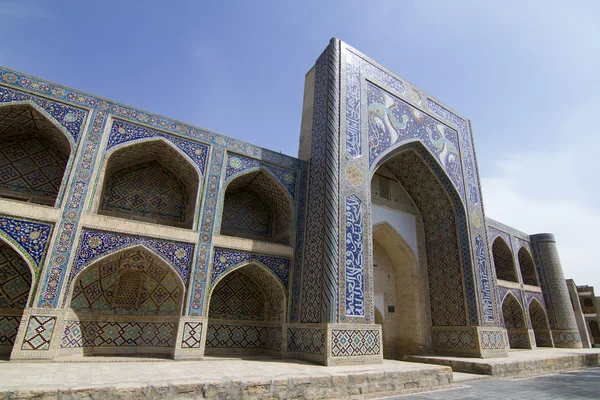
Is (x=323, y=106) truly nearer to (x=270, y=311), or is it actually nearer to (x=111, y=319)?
(x=270, y=311)

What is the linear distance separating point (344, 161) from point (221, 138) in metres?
2.32

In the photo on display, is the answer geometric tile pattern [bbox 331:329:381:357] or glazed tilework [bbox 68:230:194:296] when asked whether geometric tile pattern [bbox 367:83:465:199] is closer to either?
geometric tile pattern [bbox 331:329:381:357]

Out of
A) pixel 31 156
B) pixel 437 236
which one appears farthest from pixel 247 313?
pixel 437 236

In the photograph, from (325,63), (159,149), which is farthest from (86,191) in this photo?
(325,63)

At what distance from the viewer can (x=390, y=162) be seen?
30.2 ft

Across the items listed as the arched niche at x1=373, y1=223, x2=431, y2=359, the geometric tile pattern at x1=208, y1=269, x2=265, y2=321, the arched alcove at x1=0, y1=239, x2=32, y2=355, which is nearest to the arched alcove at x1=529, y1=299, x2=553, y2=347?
the arched niche at x1=373, y1=223, x2=431, y2=359

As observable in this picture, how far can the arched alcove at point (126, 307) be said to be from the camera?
18.3ft

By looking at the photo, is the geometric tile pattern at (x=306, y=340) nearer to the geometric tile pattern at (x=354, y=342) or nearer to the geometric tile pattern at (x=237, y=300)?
the geometric tile pattern at (x=354, y=342)

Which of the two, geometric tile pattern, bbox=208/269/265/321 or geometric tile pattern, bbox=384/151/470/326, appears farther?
geometric tile pattern, bbox=384/151/470/326

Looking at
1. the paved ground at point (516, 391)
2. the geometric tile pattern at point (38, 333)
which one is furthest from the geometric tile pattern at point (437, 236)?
the geometric tile pattern at point (38, 333)

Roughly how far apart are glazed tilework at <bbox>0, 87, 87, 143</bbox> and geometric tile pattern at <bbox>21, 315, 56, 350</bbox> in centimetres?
256

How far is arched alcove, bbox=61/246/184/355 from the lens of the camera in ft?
18.3

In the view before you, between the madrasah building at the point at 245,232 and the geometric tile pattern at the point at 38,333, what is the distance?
0.01m

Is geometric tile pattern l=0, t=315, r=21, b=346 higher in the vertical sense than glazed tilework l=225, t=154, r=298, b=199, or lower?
lower
